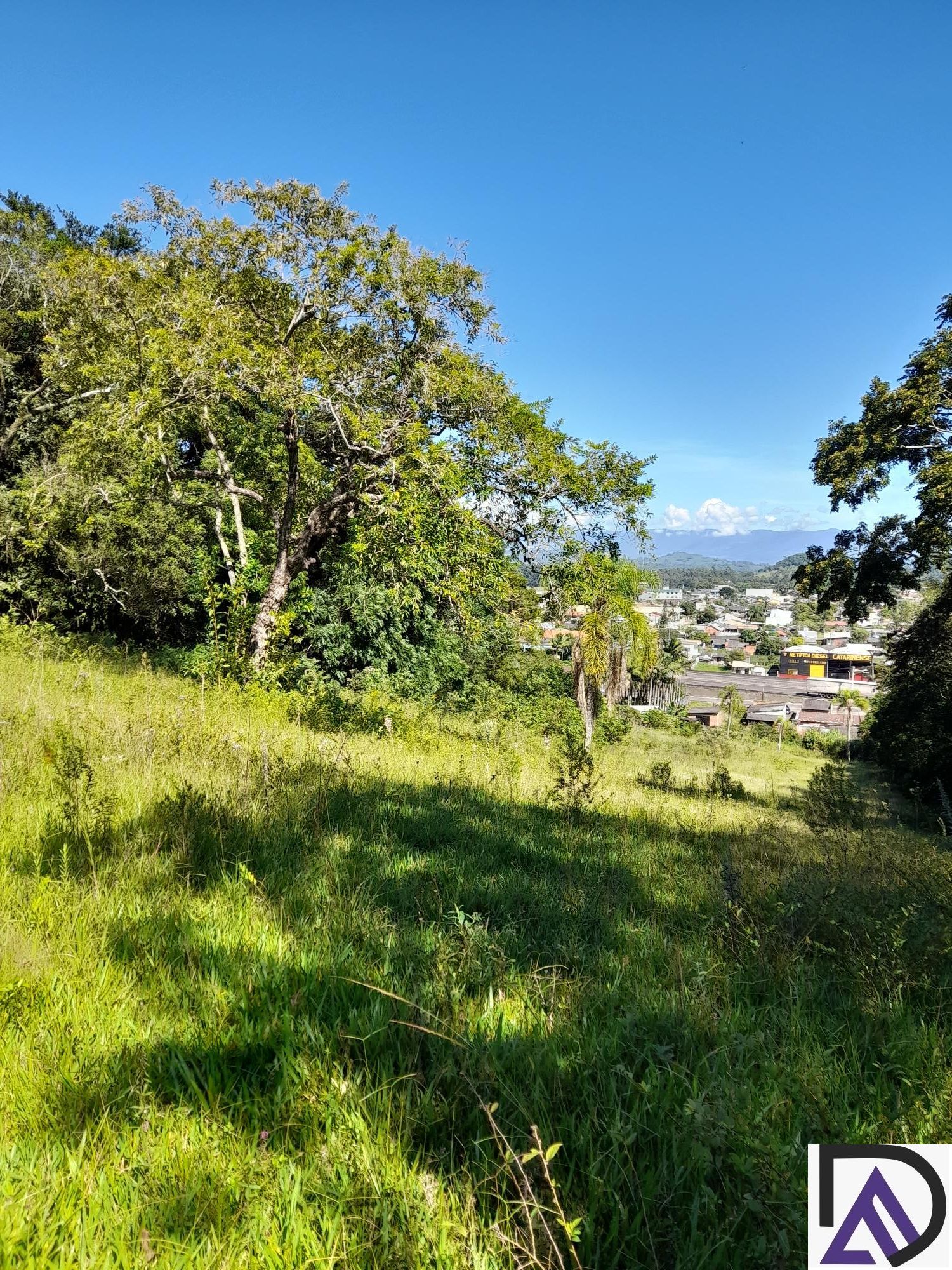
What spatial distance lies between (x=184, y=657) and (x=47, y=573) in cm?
588

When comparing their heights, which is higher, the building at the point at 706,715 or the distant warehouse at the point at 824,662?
the distant warehouse at the point at 824,662

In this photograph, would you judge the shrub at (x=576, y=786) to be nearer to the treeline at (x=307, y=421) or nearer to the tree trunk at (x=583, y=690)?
the treeline at (x=307, y=421)

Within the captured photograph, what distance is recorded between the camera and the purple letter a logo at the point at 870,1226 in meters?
1.26

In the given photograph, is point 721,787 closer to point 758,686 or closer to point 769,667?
point 758,686

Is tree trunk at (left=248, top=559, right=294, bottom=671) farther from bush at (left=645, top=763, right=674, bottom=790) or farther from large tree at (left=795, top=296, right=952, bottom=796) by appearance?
large tree at (left=795, top=296, right=952, bottom=796)

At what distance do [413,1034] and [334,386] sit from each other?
33.5 feet

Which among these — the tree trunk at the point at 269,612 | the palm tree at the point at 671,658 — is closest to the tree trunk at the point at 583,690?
the tree trunk at the point at 269,612

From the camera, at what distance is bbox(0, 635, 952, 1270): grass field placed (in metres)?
1.26

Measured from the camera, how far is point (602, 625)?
1477 centimetres

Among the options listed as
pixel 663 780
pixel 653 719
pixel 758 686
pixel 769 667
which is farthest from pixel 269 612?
pixel 769 667


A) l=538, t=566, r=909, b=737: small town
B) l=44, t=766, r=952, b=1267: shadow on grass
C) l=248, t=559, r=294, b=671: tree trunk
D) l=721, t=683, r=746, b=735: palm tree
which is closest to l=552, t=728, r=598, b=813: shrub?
l=44, t=766, r=952, b=1267: shadow on grass

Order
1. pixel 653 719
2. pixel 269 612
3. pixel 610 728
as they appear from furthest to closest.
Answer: pixel 653 719 < pixel 610 728 < pixel 269 612

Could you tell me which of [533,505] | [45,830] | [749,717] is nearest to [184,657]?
[533,505]

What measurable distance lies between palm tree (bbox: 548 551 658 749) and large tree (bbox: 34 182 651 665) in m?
0.76
